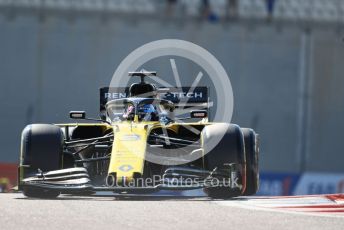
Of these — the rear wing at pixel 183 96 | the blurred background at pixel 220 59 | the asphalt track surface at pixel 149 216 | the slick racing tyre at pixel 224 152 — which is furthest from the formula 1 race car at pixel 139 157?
the blurred background at pixel 220 59

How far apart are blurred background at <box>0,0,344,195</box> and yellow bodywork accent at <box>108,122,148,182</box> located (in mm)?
11929

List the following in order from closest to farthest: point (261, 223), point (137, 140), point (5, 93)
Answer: point (261, 223)
point (137, 140)
point (5, 93)

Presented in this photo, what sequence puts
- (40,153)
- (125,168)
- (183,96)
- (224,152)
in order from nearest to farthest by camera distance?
(125,168)
(224,152)
(40,153)
(183,96)

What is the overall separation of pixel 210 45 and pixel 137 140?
46.2 ft

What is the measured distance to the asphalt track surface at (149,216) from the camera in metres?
7.02

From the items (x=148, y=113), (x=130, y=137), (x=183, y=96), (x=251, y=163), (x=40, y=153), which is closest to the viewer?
(x=40, y=153)

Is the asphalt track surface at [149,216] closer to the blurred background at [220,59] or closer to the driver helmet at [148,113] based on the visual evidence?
the driver helmet at [148,113]

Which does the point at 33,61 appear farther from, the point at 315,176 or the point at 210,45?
the point at 315,176

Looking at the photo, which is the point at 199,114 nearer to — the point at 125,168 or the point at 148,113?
the point at 148,113

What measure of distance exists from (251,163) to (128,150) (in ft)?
4.63

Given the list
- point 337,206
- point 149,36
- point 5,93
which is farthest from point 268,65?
point 337,206

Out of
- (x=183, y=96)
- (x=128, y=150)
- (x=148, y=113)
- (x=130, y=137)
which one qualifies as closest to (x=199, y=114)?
(x=148, y=113)

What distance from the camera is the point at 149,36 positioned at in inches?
950

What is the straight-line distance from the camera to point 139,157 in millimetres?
10008
